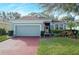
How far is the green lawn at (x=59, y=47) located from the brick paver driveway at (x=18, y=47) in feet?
0.91

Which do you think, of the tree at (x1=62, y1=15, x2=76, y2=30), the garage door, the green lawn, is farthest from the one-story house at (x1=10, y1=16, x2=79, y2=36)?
the green lawn

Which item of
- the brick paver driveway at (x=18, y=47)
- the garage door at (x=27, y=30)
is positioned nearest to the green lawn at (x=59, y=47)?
the brick paver driveway at (x=18, y=47)

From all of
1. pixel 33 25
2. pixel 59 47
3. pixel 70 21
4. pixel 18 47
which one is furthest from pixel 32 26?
pixel 70 21

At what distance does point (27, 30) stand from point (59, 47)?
1118mm

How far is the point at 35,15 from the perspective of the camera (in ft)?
23.8

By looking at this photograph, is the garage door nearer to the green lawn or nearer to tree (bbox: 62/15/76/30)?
the green lawn

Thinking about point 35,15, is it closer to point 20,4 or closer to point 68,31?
point 20,4

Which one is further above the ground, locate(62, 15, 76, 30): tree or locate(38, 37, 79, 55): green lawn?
locate(62, 15, 76, 30): tree

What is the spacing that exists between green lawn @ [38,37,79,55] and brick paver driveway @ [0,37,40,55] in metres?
0.28

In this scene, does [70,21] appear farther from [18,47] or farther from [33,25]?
[18,47]

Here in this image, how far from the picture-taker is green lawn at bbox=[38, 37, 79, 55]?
719 centimetres

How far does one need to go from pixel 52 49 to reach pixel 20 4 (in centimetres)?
170

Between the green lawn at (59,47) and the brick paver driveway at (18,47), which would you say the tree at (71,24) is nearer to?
the green lawn at (59,47)

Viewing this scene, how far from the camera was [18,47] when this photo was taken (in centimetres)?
719
